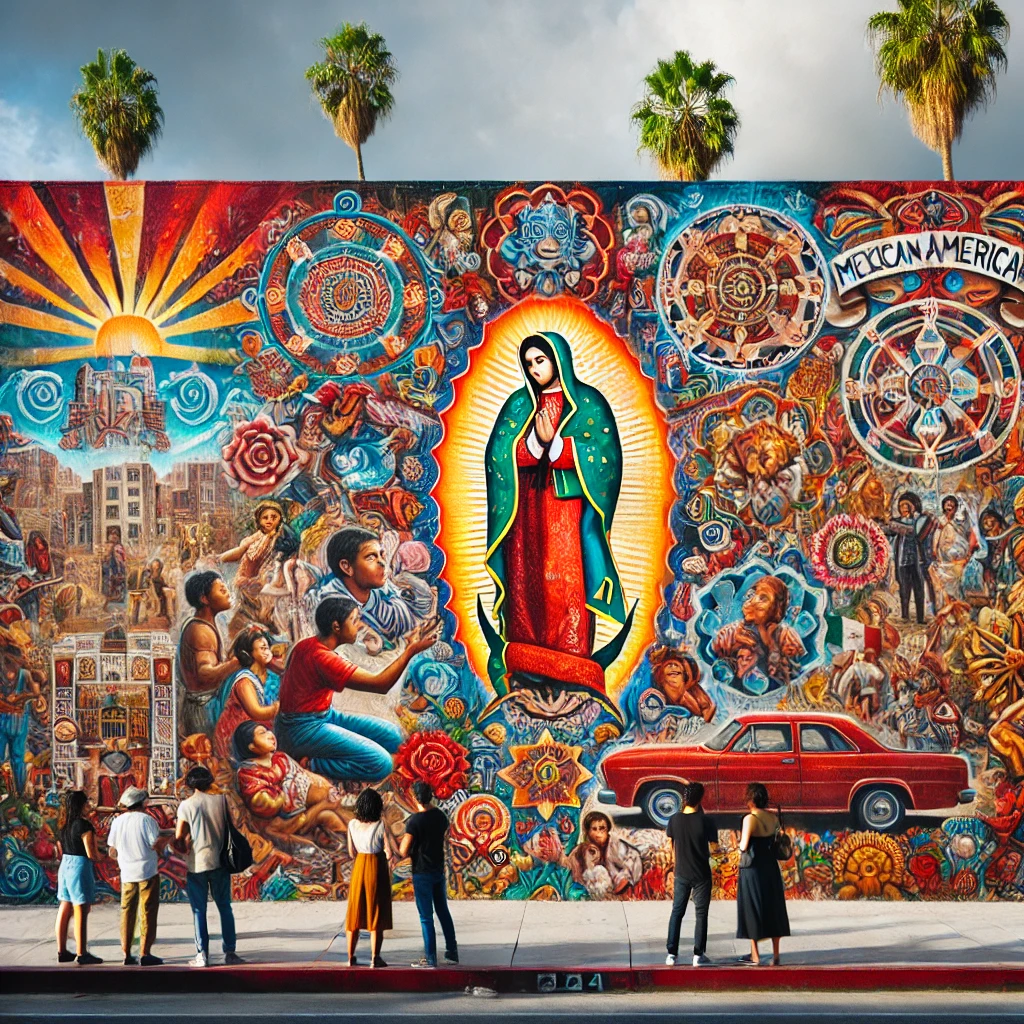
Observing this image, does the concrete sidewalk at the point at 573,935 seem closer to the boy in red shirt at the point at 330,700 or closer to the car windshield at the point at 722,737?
the boy in red shirt at the point at 330,700

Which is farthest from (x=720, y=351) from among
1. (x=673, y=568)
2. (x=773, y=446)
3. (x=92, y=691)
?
(x=92, y=691)

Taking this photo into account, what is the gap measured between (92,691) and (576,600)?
490 cm

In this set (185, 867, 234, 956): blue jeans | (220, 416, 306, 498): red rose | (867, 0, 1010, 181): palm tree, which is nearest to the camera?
(185, 867, 234, 956): blue jeans

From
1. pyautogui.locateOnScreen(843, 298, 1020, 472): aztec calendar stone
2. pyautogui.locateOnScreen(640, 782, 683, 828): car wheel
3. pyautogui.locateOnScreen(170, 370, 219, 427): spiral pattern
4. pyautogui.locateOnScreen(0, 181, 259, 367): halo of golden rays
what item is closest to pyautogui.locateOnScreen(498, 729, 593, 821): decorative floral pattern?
pyautogui.locateOnScreen(640, 782, 683, 828): car wheel

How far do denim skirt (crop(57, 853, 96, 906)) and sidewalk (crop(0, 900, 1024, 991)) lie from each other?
54 cm

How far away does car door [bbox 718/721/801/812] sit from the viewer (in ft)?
43.7

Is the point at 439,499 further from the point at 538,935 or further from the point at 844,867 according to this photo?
the point at 844,867

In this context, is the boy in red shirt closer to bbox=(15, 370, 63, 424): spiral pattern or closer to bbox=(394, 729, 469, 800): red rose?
bbox=(394, 729, 469, 800): red rose

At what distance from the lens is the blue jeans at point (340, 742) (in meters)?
13.5

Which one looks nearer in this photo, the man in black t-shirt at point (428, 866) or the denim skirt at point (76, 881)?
the man in black t-shirt at point (428, 866)

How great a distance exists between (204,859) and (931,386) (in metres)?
8.25

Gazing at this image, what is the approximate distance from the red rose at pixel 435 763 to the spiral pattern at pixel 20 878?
3.66 m

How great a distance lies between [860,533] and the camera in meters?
13.6

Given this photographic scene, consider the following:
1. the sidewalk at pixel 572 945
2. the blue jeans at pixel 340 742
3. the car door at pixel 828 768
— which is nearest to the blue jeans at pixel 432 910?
the sidewalk at pixel 572 945
